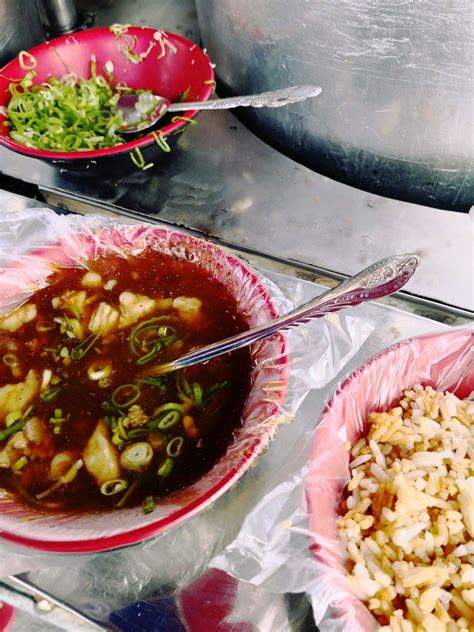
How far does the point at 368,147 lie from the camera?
1631mm

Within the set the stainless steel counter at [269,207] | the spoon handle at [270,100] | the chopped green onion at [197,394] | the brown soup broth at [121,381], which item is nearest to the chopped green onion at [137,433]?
the brown soup broth at [121,381]

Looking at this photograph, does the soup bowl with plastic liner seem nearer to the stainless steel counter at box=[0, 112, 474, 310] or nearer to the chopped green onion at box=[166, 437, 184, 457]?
the chopped green onion at box=[166, 437, 184, 457]

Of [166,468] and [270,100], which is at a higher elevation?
[270,100]

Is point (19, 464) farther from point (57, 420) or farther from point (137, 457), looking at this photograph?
point (137, 457)

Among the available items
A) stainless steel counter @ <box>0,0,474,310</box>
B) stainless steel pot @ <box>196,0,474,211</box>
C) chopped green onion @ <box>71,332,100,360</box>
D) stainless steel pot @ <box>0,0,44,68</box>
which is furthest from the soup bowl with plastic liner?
stainless steel pot @ <box>0,0,44,68</box>

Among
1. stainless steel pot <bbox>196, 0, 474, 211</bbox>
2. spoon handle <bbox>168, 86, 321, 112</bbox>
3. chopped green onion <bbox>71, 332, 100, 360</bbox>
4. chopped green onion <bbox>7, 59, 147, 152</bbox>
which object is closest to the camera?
chopped green onion <bbox>71, 332, 100, 360</bbox>

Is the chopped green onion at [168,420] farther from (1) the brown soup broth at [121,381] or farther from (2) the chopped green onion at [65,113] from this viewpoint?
(2) the chopped green onion at [65,113]

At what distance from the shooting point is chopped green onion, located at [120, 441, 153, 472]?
3.38ft

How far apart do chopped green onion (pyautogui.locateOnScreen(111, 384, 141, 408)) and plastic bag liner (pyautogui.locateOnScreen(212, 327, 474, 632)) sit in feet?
1.06

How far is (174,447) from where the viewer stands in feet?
3.43

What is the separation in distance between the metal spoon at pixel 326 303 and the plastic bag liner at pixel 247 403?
0.04 metres

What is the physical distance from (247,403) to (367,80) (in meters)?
0.93

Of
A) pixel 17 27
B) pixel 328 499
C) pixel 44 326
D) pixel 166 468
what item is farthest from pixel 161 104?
pixel 328 499

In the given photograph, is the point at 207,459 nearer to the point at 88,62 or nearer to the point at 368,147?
the point at 368,147
